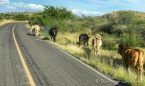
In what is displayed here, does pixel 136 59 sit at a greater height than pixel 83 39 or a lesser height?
greater

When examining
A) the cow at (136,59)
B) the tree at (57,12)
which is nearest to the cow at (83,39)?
the cow at (136,59)

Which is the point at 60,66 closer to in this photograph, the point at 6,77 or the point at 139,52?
the point at 6,77

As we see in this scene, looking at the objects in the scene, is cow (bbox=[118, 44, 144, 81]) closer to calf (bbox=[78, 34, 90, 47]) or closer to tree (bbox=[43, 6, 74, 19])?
calf (bbox=[78, 34, 90, 47])

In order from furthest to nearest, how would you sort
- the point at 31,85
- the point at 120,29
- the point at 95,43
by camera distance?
1. the point at 120,29
2. the point at 95,43
3. the point at 31,85

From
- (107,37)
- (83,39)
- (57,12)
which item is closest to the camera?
(83,39)

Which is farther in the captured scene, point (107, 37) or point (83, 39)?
point (107, 37)

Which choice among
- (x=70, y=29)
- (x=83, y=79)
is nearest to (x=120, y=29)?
(x=70, y=29)

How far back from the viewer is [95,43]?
16.1 metres

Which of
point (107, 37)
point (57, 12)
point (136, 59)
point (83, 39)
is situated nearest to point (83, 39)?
point (83, 39)

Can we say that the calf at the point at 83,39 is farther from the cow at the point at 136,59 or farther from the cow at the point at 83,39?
the cow at the point at 136,59

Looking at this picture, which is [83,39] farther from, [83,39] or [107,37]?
[107,37]

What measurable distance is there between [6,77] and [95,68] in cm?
459

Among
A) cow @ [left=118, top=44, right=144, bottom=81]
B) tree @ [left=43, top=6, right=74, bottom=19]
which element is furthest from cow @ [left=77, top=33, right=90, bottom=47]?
tree @ [left=43, top=6, right=74, bottom=19]

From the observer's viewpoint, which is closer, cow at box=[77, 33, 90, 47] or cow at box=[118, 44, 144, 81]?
cow at box=[118, 44, 144, 81]
